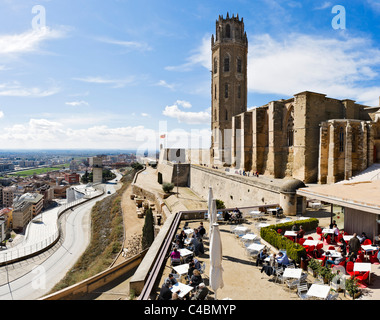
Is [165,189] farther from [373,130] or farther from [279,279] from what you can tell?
[279,279]

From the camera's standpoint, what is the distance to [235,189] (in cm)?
2708

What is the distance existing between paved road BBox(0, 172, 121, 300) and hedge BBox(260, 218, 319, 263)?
2335 centimetres

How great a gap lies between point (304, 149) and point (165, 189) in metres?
21.4

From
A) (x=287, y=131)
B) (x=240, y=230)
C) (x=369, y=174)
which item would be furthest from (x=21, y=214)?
(x=369, y=174)

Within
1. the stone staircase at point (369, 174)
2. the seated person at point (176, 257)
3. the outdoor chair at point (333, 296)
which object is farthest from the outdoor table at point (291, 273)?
the stone staircase at point (369, 174)

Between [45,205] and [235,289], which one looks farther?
[45,205]

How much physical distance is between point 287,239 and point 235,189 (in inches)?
657

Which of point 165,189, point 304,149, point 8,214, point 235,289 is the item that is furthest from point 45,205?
point 235,289

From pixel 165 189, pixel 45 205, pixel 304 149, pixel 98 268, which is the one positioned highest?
pixel 304 149

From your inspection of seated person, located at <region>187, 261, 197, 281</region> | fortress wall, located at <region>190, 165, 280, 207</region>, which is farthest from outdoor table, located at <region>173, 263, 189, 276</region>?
fortress wall, located at <region>190, 165, 280, 207</region>

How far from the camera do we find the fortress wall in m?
20.9

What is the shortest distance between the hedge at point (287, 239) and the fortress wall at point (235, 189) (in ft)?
18.6
